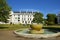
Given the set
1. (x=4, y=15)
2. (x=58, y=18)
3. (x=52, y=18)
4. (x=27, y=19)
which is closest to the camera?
(x=4, y=15)

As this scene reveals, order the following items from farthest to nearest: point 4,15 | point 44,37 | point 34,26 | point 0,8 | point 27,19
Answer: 1. point 27,19
2. point 4,15
3. point 0,8
4. point 34,26
5. point 44,37

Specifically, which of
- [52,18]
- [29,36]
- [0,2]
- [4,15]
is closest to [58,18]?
[52,18]

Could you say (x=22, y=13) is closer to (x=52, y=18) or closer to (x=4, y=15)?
(x=52, y=18)

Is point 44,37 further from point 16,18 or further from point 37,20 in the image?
point 16,18

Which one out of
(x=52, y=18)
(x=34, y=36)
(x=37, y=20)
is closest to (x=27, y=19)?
(x=52, y=18)

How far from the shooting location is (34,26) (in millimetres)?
23344

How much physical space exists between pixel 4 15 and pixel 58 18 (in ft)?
213

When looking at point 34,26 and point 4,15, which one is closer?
point 34,26

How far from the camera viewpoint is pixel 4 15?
45375 millimetres

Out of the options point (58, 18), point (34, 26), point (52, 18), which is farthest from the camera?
→ point (58, 18)

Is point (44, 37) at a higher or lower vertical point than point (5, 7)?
lower

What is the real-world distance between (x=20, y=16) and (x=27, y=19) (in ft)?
23.8

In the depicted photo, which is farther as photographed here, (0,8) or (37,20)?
(0,8)

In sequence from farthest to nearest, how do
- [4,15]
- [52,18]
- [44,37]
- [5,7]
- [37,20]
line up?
[52,18] → [4,15] → [5,7] → [37,20] → [44,37]
